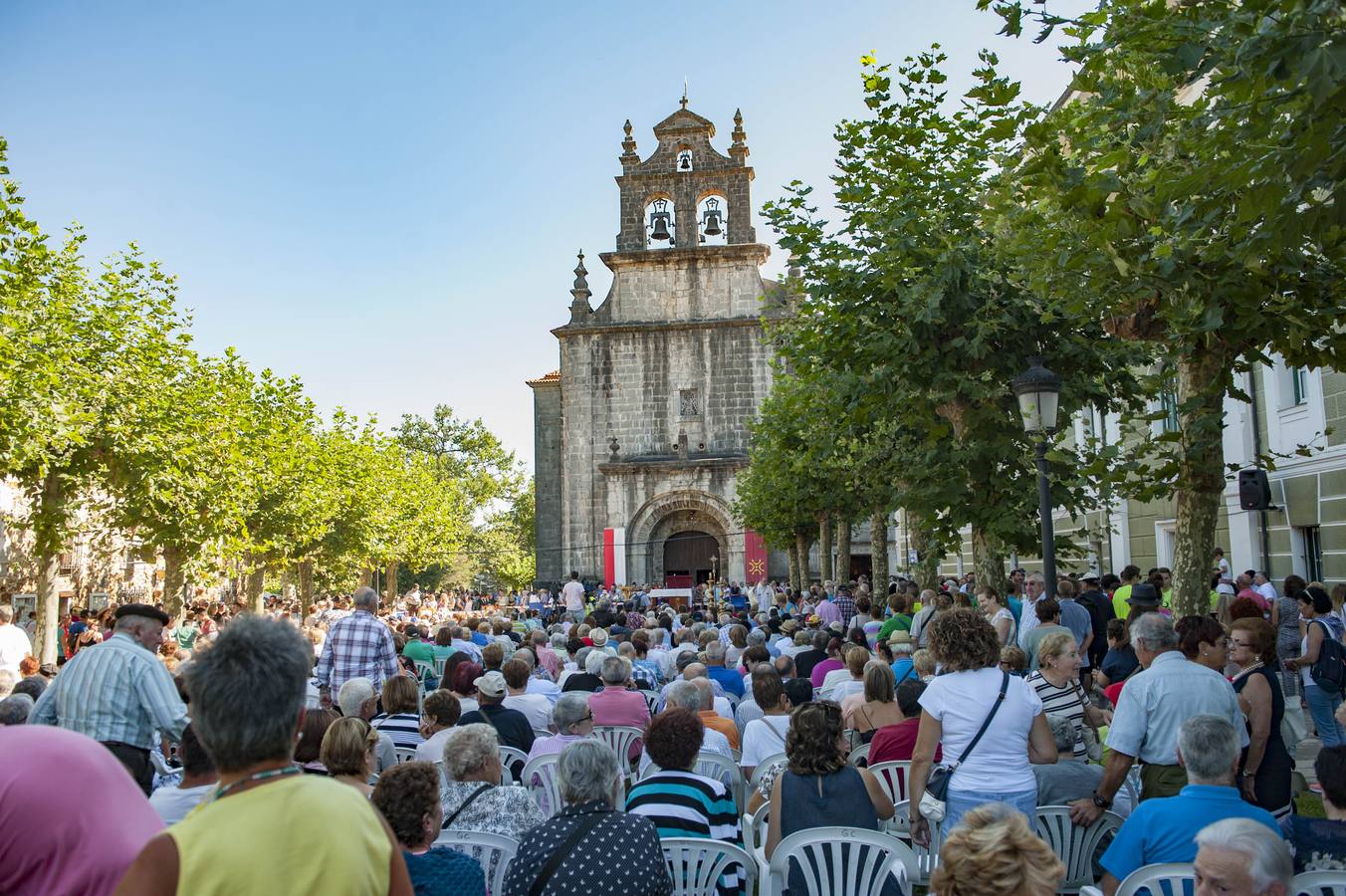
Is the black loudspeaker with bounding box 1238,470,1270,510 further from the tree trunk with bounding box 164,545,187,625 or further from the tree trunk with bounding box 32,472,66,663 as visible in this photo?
the tree trunk with bounding box 164,545,187,625

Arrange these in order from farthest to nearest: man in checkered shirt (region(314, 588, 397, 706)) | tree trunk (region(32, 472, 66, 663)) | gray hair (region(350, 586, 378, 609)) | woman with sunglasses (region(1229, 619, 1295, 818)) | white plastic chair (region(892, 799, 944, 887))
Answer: tree trunk (region(32, 472, 66, 663)) < man in checkered shirt (region(314, 588, 397, 706)) < gray hair (region(350, 586, 378, 609)) < woman with sunglasses (region(1229, 619, 1295, 818)) < white plastic chair (region(892, 799, 944, 887))

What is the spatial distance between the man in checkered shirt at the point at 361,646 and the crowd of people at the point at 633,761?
0.02 meters

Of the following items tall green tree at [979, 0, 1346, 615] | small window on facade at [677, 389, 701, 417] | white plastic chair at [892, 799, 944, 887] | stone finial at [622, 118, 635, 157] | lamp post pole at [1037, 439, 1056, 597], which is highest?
stone finial at [622, 118, 635, 157]

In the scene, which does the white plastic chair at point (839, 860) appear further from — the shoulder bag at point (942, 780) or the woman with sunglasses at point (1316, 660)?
the woman with sunglasses at point (1316, 660)

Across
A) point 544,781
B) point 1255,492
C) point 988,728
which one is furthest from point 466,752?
point 1255,492

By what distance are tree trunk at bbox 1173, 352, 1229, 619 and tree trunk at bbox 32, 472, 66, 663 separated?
52.7 ft

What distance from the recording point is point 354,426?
41.7 metres

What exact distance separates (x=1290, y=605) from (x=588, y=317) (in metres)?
33.0

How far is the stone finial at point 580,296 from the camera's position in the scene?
42.2m

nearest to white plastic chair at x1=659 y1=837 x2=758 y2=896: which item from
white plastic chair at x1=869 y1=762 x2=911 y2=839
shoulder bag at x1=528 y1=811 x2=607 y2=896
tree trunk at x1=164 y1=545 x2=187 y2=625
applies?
shoulder bag at x1=528 y1=811 x2=607 y2=896

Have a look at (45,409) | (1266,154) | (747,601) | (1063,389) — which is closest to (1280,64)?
(1266,154)

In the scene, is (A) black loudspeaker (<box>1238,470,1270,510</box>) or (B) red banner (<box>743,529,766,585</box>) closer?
(A) black loudspeaker (<box>1238,470,1270,510</box>)

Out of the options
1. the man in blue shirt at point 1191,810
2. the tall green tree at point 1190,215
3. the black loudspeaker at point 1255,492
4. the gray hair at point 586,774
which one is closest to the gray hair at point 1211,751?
the man in blue shirt at point 1191,810

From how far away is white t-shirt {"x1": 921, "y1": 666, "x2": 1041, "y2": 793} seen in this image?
4.82 metres
